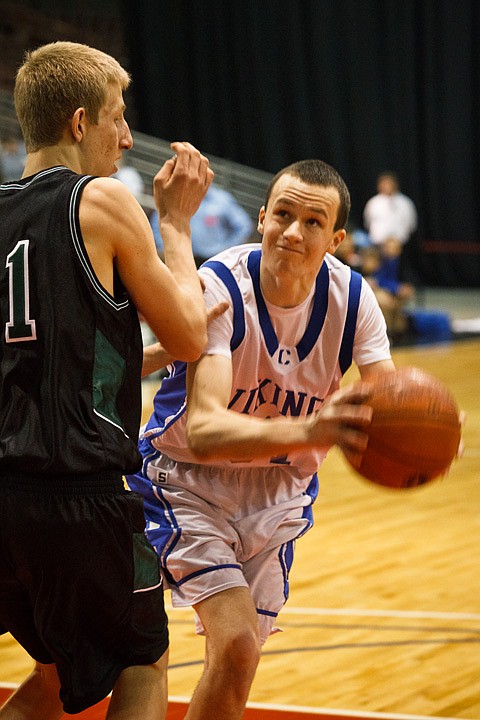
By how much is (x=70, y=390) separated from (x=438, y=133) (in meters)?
17.5

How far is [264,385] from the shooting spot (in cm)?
315

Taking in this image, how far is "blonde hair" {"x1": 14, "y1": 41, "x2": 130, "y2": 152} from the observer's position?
7.73ft

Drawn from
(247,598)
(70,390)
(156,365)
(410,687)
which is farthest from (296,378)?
(410,687)

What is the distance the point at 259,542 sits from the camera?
313cm

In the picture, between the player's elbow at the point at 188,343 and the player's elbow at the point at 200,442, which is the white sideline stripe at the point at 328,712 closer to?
the player's elbow at the point at 200,442

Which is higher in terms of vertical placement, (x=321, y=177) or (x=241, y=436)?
(x=321, y=177)

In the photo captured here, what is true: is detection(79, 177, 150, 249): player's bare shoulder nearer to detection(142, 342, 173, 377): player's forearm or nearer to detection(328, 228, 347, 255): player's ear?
detection(142, 342, 173, 377): player's forearm

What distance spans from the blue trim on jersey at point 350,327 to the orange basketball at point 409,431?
65 centimetres

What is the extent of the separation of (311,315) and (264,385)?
0.25 m

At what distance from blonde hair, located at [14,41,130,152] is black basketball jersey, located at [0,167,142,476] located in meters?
0.16

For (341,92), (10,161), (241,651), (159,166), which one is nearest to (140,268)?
(241,651)

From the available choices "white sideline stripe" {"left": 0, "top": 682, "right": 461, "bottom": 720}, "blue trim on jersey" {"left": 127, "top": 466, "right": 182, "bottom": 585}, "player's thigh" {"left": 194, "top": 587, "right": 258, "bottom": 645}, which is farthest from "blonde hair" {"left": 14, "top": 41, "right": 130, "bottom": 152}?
"white sideline stripe" {"left": 0, "top": 682, "right": 461, "bottom": 720}

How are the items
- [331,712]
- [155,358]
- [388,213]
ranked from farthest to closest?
[388,213], [331,712], [155,358]

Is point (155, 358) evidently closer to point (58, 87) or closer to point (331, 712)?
point (58, 87)
